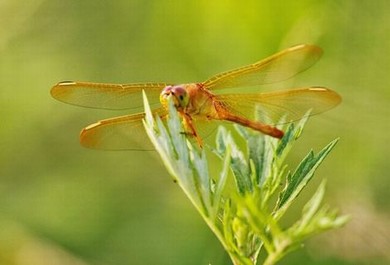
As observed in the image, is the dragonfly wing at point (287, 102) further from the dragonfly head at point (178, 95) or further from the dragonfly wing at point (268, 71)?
the dragonfly head at point (178, 95)

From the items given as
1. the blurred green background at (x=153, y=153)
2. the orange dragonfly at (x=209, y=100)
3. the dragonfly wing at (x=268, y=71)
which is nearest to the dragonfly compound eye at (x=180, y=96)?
the orange dragonfly at (x=209, y=100)

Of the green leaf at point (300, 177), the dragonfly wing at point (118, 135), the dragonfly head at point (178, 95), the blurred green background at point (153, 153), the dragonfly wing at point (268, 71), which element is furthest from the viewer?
the blurred green background at point (153, 153)

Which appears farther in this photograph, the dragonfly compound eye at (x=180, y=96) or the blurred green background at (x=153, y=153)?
the blurred green background at (x=153, y=153)

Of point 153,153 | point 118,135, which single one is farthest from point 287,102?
point 153,153

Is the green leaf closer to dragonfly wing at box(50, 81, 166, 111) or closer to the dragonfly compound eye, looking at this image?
the dragonfly compound eye

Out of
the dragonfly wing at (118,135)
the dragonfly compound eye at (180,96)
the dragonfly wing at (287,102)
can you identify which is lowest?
the dragonfly wing at (287,102)

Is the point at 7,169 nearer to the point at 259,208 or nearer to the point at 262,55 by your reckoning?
the point at 262,55

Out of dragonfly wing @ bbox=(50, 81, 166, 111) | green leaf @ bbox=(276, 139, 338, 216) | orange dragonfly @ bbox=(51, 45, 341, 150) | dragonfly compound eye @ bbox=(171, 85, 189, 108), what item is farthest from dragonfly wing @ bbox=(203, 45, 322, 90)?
green leaf @ bbox=(276, 139, 338, 216)

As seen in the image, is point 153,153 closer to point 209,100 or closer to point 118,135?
point 118,135
